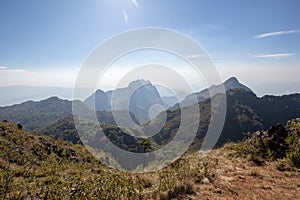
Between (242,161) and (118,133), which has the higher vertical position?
(242,161)

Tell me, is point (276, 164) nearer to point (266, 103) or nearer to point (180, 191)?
point (180, 191)

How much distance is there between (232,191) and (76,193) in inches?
161

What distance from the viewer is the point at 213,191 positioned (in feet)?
19.5

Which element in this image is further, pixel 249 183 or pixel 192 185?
pixel 249 183

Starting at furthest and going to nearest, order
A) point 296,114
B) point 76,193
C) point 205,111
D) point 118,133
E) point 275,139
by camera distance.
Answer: point 296,114 → point 205,111 → point 118,133 → point 275,139 → point 76,193

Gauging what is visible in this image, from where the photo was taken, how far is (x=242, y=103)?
605ft

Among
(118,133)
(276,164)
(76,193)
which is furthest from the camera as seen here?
(118,133)

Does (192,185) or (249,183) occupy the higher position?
(192,185)

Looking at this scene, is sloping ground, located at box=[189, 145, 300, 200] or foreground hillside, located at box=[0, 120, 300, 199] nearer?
foreground hillside, located at box=[0, 120, 300, 199]

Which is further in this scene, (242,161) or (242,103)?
(242,103)

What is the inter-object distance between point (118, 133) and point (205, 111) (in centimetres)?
6856

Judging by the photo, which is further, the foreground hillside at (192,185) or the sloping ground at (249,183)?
the sloping ground at (249,183)

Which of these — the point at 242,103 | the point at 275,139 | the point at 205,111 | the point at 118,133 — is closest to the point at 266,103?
the point at 242,103

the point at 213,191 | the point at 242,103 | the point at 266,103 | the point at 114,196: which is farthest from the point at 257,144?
the point at 266,103
